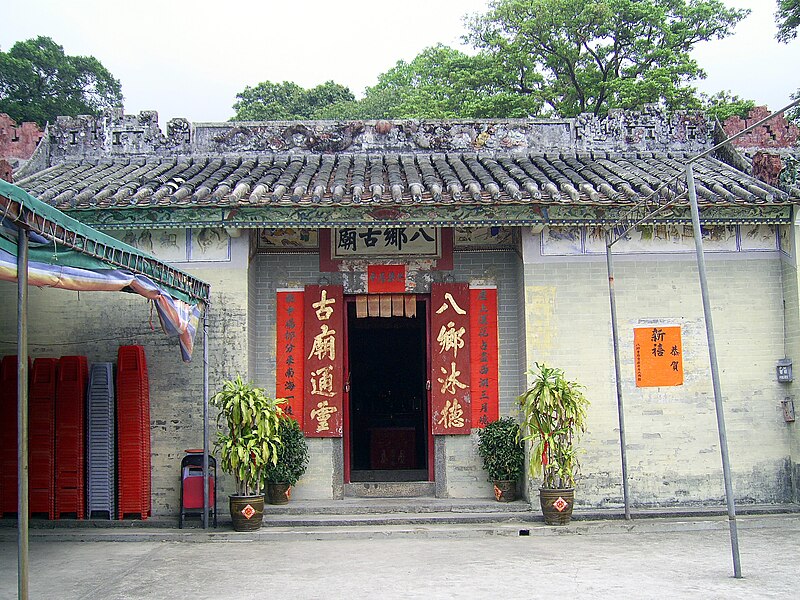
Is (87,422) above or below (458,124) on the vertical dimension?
below

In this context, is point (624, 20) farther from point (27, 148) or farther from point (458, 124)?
Result: point (27, 148)

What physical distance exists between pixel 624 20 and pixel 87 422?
17.7 metres

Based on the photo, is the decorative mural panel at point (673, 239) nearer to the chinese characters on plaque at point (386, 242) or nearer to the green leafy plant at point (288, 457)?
the chinese characters on plaque at point (386, 242)

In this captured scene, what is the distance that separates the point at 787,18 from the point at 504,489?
14429 mm

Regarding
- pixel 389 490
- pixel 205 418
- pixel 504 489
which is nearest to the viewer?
pixel 205 418

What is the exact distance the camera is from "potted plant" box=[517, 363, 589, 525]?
312 inches

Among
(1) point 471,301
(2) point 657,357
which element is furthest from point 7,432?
(2) point 657,357

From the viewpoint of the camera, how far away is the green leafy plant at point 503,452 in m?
8.59

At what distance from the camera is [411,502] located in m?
8.67

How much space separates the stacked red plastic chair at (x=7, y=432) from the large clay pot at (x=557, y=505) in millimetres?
5208

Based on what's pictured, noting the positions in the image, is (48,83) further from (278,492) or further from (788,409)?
(788,409)

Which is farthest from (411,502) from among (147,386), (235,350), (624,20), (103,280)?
(624,20)

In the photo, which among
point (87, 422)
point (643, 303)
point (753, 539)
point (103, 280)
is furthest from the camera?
point (643, 303)

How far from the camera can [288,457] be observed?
333 inches
